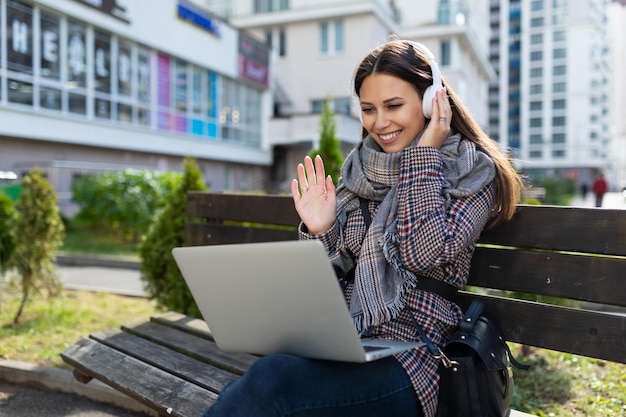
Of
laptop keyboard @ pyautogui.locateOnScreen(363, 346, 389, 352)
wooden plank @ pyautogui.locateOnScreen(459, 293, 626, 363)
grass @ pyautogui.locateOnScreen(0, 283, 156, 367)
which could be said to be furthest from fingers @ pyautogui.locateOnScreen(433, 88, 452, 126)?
grass @ pyautogui.locateOnScreen(0, 283, 156, 367)

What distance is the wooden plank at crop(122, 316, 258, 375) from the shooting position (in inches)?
99.0

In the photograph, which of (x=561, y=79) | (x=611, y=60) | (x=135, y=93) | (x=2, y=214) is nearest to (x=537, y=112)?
(x=561, y=79)

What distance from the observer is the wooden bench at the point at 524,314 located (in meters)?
2.01

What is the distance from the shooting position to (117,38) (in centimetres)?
1703

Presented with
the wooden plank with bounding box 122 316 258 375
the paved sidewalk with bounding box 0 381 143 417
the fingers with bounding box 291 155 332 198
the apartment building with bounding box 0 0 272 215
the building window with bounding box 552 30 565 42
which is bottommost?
the paved sidewalk with bounding box 0 381 143 417

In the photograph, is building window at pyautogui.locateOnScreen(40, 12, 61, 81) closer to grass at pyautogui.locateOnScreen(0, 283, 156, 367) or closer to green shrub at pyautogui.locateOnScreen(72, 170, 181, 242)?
green shrub at pyautogui.locateOnScreen(72, 170, 181, 242)

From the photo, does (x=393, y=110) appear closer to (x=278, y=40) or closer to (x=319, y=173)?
(x=319, y=173)

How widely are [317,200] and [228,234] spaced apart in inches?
53.2

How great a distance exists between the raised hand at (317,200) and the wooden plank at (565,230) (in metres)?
0.62

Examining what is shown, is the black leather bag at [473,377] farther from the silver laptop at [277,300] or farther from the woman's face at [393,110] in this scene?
the woman's face at [393,110]

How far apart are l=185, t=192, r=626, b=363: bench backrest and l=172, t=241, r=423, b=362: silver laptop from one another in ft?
2.26

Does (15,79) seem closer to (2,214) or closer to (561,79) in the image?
(2,214)

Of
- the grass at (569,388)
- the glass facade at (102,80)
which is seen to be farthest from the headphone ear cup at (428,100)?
the glass facade at (102,80)

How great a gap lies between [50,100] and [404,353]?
15.2m
